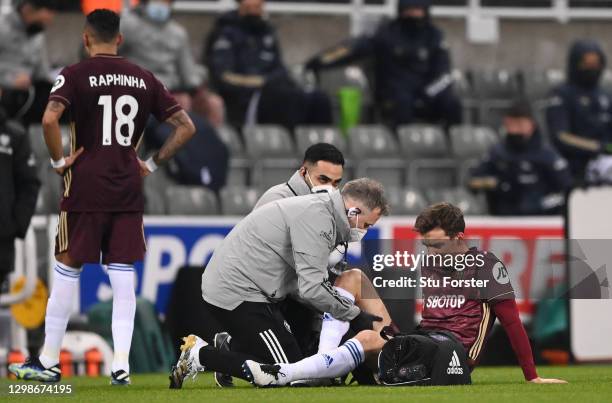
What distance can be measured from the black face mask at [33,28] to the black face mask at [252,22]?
2294 mm

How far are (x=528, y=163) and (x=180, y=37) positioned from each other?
3.47 m

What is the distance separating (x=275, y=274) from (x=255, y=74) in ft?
22.5

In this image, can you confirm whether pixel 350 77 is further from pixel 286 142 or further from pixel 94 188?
pixel 94 188

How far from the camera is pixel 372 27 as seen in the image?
16.6 m

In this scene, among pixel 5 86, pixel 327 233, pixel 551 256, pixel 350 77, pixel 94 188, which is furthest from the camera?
pixel 350 77

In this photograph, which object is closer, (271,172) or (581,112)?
(271,172)

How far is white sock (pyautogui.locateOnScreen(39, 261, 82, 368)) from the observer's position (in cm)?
871

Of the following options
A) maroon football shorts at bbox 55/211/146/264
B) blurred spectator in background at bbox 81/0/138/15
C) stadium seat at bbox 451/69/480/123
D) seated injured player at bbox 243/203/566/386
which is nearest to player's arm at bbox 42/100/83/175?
maroon football shorts at bbox 55/211/146/264

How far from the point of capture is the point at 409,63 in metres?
15.9

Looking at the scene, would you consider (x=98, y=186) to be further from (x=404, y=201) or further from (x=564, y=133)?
(x=564, y=133)

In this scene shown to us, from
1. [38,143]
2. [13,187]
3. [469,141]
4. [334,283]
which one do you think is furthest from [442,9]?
[334,283]

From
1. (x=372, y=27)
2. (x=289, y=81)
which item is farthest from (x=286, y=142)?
(x=372, y=27)

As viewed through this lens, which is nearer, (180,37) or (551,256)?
(551,256)

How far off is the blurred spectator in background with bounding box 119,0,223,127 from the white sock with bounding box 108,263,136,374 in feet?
18.3
